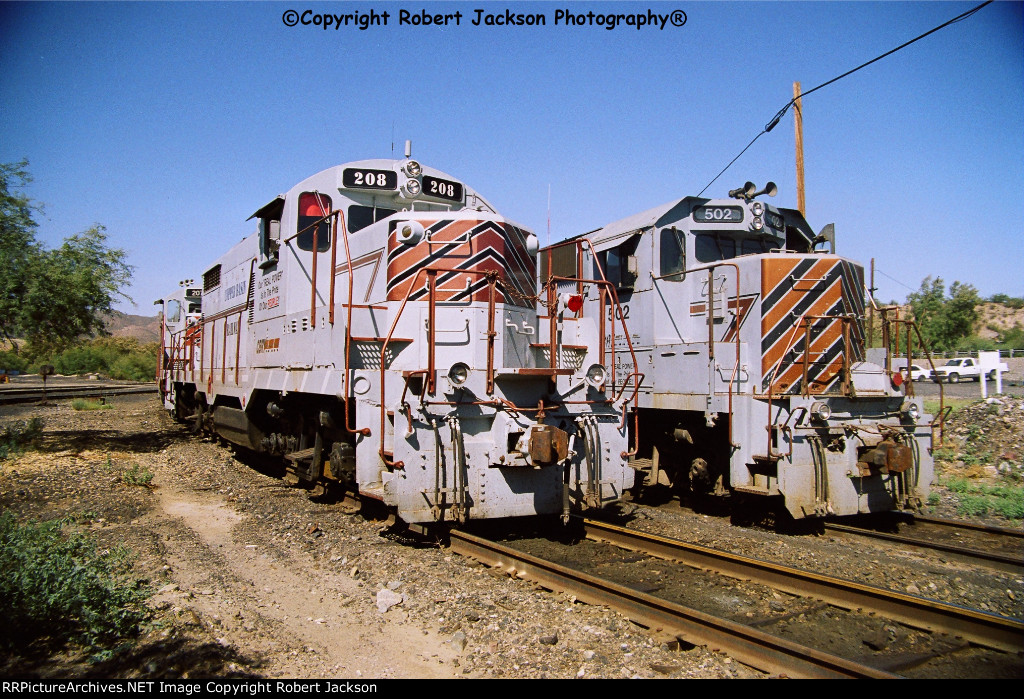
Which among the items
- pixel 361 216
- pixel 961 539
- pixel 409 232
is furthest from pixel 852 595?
pixel 361 216

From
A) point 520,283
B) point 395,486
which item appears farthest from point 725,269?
point 395,486

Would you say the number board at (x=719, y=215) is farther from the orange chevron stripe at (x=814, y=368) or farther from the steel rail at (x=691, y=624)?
the steel rail at (x=691, y=624)

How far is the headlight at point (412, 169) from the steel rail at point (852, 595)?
431cm

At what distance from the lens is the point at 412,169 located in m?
7.23

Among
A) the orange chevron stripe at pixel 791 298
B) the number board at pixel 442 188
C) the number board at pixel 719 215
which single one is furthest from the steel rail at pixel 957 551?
the number board at pixel 442 188

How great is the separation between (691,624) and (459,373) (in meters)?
2.62

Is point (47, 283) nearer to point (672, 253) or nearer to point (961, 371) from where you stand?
point (672, 253)

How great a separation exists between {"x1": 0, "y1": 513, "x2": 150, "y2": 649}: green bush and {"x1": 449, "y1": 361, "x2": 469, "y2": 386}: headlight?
2625 millimetres

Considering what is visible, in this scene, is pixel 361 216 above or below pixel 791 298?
above

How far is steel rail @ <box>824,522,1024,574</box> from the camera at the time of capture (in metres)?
5.68

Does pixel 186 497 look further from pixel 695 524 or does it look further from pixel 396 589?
pixel 695 524

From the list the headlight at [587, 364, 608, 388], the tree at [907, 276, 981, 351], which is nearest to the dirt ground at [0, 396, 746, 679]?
the headlight at [587, 364, 608, 388]

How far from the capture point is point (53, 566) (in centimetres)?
419
